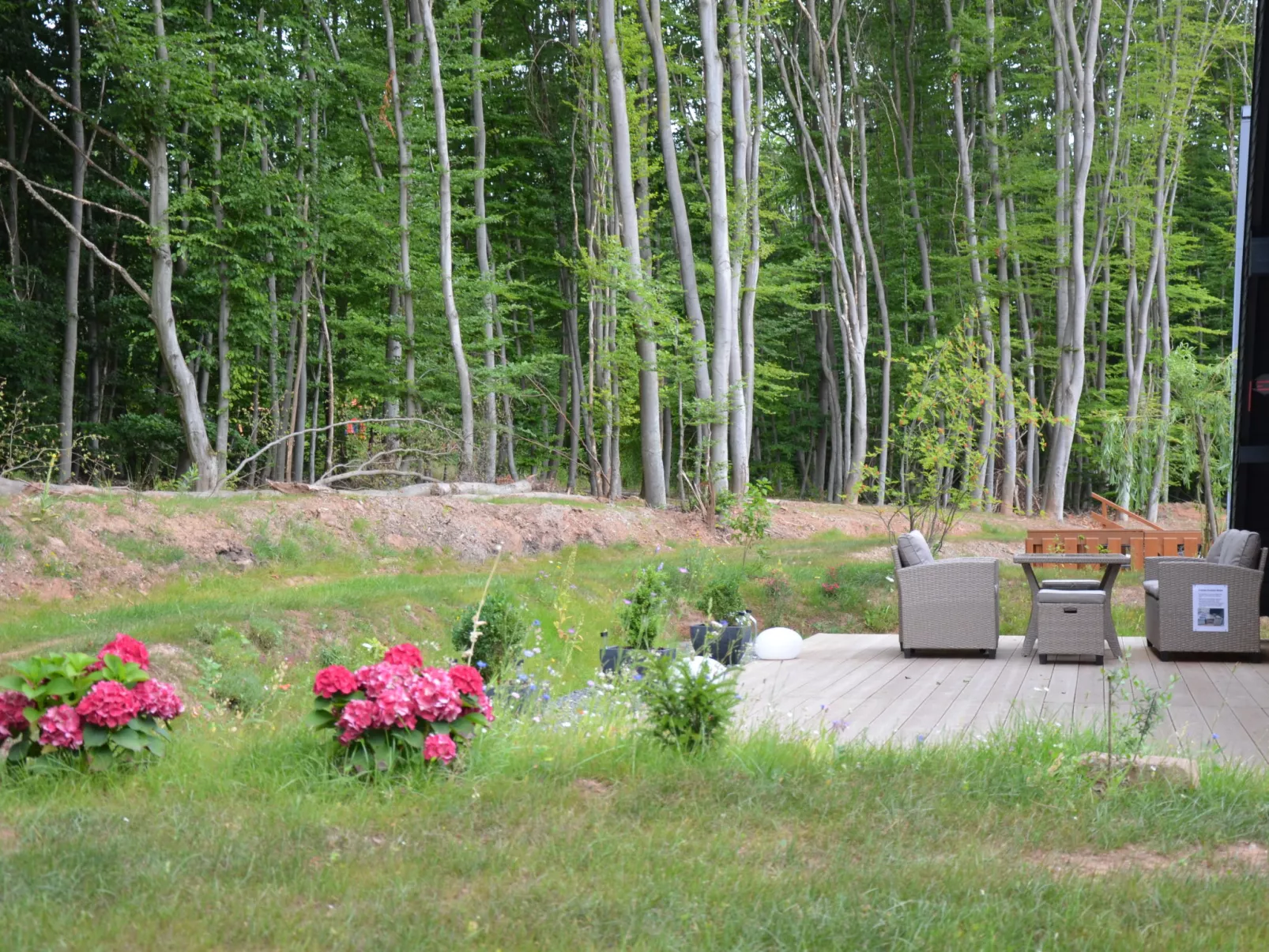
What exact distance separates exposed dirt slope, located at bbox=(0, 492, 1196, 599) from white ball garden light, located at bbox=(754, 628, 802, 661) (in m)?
3.74

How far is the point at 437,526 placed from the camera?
11859 millimetres

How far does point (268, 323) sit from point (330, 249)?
193 centimetres

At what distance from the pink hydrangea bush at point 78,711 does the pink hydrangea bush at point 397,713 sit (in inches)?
21.6

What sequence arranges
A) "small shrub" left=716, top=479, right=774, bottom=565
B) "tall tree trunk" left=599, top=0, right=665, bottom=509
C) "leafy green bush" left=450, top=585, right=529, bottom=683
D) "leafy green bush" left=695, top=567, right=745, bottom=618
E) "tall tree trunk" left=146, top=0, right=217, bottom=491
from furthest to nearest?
"tall tree trunk" left=599, top=0, right=665, bottom=509 < "small shrub" left=716, top=479, right=774, bottom=565 < "tall tree trunk" left=146, top=0, right=217, bottom=491 < "leafy green bush" left=695, top=567, right=745, bottom=618 < "leafy green bush" left=450, top=585, right=529, bottom=683

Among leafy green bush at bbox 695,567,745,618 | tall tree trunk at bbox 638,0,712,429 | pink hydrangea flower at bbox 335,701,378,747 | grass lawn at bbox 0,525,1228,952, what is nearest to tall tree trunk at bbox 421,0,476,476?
→ tall tree trunk at bbox 638,0,712,429

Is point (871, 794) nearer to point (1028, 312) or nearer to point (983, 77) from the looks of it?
point (983, 77)

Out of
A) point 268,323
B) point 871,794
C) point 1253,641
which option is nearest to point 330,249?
point 268,323

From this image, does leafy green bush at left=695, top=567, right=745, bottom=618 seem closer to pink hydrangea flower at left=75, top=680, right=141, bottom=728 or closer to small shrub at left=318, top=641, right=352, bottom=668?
small shrub at left=318, top=641, right=352, bottom=668

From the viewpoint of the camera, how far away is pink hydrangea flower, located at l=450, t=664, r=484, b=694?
12.1 ft

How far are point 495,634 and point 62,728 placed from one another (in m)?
3.13

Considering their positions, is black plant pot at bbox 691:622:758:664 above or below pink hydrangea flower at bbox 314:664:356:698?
below

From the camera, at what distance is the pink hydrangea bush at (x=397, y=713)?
3.52 meters

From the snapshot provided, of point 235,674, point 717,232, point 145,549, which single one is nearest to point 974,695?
point 235,674

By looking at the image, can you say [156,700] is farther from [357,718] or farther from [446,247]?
[446,247]
